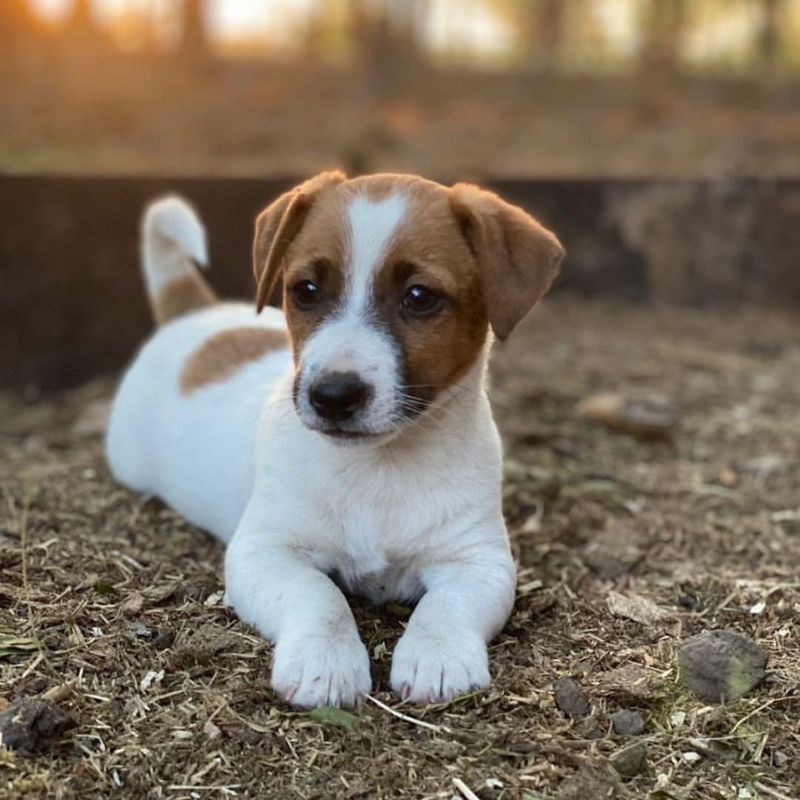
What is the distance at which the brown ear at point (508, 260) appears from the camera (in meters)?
3.89

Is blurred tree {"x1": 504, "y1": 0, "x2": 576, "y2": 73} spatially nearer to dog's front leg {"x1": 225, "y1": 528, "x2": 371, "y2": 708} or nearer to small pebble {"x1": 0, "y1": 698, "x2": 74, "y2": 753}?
dog's front leg {"x1": 225, "y1": 528, "x2": 371, "y2": 708}

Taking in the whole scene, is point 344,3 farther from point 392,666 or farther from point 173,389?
point 392,666

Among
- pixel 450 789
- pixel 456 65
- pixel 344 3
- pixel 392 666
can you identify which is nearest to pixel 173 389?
pixel 392 666

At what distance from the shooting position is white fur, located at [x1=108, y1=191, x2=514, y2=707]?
11.5 ft

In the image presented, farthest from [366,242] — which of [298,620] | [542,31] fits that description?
[542,31]

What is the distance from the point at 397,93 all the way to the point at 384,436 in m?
14.0

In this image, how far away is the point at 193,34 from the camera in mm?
18031

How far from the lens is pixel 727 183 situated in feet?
32.4

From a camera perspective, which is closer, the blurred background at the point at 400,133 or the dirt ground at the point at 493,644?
the dirt ground at the point at 493,644

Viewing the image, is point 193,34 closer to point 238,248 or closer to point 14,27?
point 14,27

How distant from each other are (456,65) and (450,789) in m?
18.5

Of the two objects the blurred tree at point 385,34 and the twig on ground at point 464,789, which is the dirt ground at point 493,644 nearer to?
the twig on ground at point 464,789

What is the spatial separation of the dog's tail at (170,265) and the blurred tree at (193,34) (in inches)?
503

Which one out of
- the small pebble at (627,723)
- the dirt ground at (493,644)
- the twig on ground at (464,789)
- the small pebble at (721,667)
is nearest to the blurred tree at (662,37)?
the dirt ground at (493,644)
